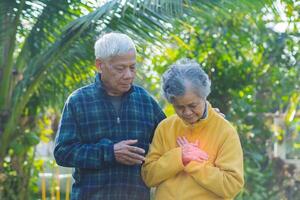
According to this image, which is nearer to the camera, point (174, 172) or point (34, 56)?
point (174, 172)

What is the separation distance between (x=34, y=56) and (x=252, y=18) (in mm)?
2020

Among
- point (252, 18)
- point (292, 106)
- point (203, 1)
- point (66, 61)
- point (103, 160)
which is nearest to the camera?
point (103, 160)

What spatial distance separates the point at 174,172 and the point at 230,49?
455 centimetres

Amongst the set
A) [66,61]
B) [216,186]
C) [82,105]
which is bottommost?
[216,186]

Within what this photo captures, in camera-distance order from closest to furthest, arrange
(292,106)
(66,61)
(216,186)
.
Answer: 1. (216,186)
2. (66,61)
3. (292,106)

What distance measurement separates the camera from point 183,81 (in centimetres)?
316

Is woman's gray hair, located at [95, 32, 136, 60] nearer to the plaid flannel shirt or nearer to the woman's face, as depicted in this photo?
the plaid flannel shirt

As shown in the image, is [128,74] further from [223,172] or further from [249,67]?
[249,67]

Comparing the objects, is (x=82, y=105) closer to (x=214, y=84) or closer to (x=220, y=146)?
(x=220, y=146)

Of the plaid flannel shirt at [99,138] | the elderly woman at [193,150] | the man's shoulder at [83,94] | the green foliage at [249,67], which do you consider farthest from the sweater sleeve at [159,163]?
the green foliage at [249,67]

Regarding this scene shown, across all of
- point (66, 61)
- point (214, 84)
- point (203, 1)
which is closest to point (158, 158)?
point (203, 1)

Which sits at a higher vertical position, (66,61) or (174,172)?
(66,61)

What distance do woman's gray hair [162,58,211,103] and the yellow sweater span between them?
148 millimetres

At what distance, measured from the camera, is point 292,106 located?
26.6ft
